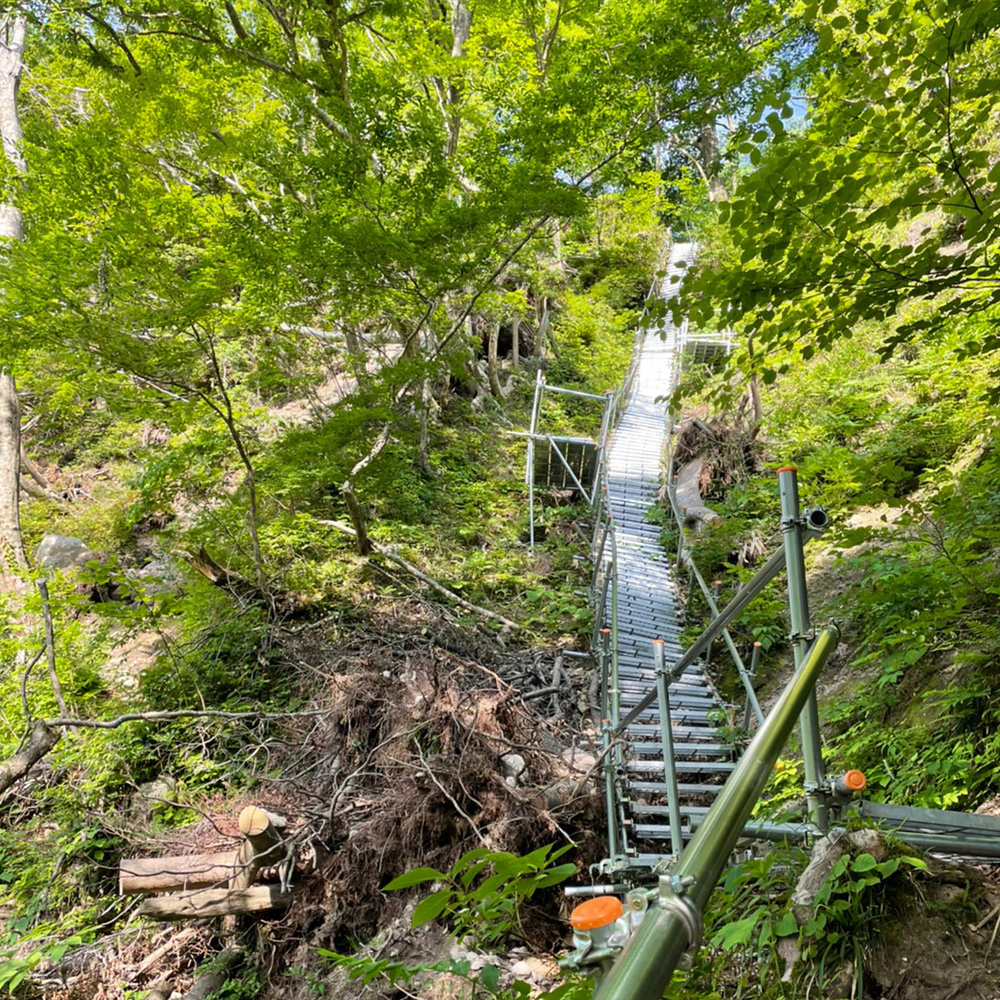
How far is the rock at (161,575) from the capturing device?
7.95 metres

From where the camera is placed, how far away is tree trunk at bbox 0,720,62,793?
2.82 m

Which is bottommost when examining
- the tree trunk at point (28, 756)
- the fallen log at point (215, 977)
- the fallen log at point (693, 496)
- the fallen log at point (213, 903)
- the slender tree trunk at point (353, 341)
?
the fallen log at point (215, 977)

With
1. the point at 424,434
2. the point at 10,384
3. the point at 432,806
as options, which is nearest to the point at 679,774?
the point at 432,806

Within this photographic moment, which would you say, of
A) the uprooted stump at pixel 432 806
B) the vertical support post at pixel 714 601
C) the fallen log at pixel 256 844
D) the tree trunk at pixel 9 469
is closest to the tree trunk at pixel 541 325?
the vertical support post at pixel 714 601

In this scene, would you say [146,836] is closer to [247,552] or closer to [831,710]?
[247,552]

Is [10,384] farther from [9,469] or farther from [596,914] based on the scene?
[596,914]

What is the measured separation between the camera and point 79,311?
5.25 meters

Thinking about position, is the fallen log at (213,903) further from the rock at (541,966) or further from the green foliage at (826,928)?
the green foliage at (826,928)

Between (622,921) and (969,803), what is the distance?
2.43 meters

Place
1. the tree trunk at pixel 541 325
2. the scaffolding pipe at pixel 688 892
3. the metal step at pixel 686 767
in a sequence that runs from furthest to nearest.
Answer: the tree trunk at pixel 541 325 < the metal step at pixel 686 767 < the scaffolding pipe at pixel 688 892

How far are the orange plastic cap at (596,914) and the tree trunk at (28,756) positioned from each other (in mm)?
3422

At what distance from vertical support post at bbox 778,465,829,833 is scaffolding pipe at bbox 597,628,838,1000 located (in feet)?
1.80

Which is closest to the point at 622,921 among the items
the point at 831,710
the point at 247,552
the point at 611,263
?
the point at 831,710

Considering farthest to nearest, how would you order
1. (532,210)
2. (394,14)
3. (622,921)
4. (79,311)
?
(394,14) < (532,210) < (79,311) < (622,921)
